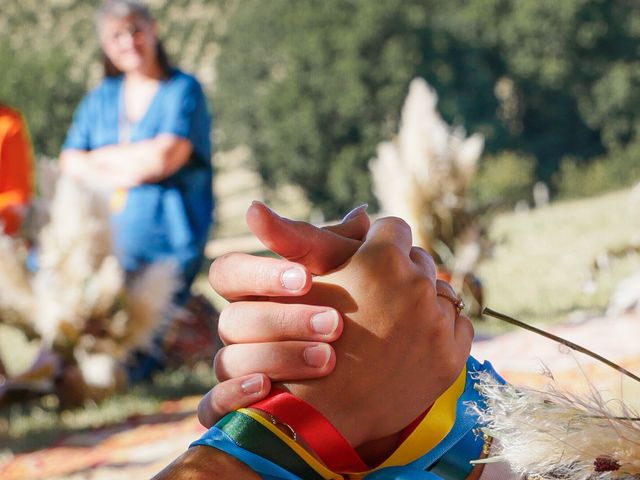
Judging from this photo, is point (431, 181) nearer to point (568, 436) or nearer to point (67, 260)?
point (67, 260)

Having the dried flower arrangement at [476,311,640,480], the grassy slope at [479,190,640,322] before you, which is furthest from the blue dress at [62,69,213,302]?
the dried flower arrangement at [476,311,640,480]

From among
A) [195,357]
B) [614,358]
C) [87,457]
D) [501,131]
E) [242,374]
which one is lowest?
[501,131]

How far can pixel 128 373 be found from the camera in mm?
4535

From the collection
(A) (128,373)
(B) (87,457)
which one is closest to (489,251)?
(A) (128,373)

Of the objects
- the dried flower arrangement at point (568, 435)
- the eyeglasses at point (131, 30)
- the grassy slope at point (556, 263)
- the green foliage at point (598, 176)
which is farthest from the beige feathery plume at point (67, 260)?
the green foliage at point (598, 176)

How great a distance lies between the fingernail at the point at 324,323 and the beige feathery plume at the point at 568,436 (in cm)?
13

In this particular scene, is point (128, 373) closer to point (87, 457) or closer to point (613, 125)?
point (87, 457)

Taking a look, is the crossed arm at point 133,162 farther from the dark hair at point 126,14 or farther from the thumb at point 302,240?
the thumb at point 302,240

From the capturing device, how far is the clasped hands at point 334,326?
65 centimetres

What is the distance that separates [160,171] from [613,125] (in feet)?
91.3

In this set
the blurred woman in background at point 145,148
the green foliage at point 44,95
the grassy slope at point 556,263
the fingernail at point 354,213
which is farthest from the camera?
the green foliage at point 44,95

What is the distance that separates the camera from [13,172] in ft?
14.3

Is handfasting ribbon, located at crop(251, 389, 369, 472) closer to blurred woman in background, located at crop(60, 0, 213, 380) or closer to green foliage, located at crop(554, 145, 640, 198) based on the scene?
blurred woman in background, located at crop(60, 0, 213, 380)

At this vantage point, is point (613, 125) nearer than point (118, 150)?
No
